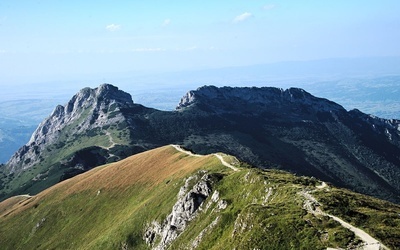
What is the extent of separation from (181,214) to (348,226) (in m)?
41.7

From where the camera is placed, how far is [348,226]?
4884 cm

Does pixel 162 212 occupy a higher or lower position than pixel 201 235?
lower

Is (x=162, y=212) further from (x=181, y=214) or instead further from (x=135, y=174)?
(x=135, y=174)

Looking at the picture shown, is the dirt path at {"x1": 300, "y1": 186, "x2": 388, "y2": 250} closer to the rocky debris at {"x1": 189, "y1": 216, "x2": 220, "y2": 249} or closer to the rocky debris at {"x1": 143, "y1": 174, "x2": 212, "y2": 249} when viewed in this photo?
the rocky debris at {"x1": 189, "y1": 216, "x2": 220, "y2": 249}

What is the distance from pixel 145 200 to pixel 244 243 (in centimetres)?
5676

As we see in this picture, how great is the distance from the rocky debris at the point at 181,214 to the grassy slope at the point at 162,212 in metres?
2.25

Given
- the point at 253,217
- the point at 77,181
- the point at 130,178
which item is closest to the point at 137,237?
the point at 130,178

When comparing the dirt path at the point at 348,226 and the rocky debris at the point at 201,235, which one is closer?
the dirt path at the point at 348,226

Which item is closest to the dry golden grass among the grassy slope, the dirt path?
the grassy slope

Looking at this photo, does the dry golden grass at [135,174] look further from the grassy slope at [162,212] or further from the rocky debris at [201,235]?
the rocky debris at [201,235]

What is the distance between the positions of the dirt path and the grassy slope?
0.92 metres

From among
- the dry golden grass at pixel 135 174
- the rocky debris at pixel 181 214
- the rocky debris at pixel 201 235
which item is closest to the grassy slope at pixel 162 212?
the dry golden grass at pixel 135 174

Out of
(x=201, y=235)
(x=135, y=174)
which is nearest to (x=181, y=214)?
(x=201, y=235)

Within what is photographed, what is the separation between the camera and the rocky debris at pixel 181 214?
266 feet
